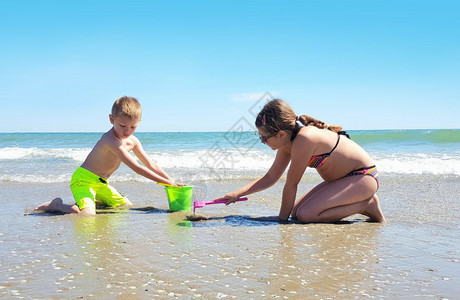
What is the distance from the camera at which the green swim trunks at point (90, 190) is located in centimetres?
449

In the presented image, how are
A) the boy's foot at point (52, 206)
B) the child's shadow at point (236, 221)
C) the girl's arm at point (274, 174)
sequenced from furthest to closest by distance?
the boy's foot at point (52, 206)
the girl's arm at point (274, 174)
the child's shadow at point (236, 221)

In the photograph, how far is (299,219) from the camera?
3863 millimetres

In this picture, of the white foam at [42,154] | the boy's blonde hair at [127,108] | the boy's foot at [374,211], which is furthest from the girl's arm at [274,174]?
the white foam at [42,154]

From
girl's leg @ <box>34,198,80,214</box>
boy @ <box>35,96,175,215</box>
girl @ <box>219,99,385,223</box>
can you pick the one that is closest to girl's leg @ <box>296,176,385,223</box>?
girl @ <box>219,99,385,223</box>

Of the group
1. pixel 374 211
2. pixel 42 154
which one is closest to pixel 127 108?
pixel 374 211

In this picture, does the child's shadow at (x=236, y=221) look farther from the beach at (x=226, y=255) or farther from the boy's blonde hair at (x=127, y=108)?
the boy's blonde hair at (x=127, y=108)

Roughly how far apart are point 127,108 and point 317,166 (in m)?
2.08

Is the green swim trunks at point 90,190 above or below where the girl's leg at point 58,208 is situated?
above

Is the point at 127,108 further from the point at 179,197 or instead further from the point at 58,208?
the point at 58,208

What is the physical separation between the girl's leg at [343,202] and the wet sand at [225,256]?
14 centimetres

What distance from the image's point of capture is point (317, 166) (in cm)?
394

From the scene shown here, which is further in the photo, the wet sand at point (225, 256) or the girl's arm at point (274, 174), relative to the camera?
the girl's arm at point (274, 174)

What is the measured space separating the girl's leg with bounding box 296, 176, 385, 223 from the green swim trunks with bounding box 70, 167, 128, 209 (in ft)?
7.58

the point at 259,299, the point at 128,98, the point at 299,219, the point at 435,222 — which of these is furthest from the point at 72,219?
the point at 435,222
